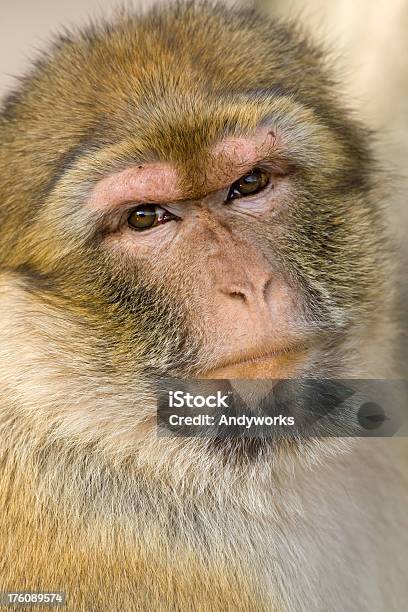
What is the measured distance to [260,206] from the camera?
167cm

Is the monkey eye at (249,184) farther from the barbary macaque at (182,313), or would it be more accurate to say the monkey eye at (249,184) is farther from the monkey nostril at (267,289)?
the monkey nostril at (267,289)

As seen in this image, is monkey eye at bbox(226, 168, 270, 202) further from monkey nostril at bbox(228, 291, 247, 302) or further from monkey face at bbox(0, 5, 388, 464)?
monkey nostril at bbox(228, 291, 247, 302)

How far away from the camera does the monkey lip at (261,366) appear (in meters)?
1.57

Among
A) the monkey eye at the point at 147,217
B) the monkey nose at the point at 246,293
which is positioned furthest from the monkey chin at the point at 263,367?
the monkey eye at the point at 147,217

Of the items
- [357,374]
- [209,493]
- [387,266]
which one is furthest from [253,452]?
[387,266]

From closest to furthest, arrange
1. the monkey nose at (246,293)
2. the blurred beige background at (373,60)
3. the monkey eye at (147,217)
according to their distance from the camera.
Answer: the monkey nose at (246,293) < the monkey eye at (147,217) < the blurred beige background at (373,60)

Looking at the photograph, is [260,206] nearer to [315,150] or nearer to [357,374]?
[315,150]

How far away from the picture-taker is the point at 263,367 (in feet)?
5.22

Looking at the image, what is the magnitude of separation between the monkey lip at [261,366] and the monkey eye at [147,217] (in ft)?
1.15

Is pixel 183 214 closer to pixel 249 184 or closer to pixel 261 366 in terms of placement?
pixel 249 184

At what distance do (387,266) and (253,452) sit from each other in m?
0.56

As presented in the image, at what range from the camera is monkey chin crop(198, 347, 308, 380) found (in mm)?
1577

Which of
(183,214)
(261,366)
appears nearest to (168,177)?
(183,214)

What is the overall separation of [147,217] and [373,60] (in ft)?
2.41
